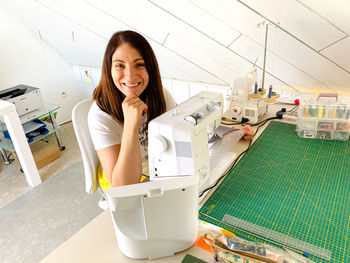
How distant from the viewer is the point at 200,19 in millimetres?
1440

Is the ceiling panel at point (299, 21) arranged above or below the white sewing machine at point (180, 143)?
above

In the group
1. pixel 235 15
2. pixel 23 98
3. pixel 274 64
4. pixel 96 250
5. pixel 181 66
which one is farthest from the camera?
pixel 23 98

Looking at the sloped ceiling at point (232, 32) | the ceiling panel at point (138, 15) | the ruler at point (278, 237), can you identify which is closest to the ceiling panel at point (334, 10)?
the sloped ceiling at point (232, 32)

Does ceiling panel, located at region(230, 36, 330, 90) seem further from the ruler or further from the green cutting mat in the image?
the ruler

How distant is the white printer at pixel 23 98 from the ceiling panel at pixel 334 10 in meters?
2.34

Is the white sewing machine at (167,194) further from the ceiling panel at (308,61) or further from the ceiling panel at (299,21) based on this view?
the ceiling panel at (308,61)

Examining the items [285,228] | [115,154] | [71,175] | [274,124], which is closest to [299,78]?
[274,124]

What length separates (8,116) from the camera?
1.99 m

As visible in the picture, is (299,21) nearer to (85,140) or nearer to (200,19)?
(200,19)

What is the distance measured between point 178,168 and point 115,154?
1.00 ft

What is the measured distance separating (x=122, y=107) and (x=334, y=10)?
0.98 m

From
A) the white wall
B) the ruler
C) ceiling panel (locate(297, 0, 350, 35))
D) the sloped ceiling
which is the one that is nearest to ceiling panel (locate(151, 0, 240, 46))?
the sloped ceiling

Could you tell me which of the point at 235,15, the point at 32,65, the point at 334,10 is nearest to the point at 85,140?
the point at 235,15

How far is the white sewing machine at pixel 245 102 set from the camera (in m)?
1.46
